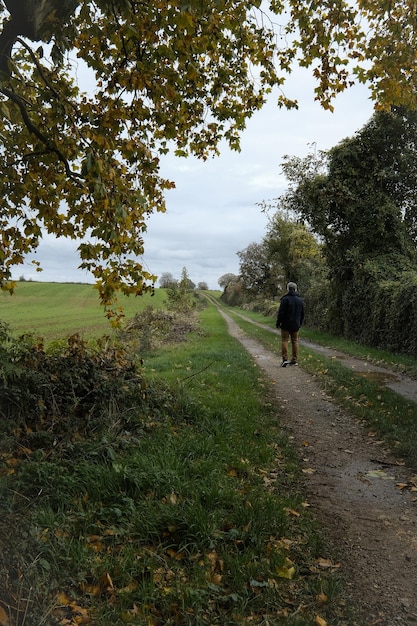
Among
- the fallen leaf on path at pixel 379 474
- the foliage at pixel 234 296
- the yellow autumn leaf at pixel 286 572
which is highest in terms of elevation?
the foliage at pixel 234 296

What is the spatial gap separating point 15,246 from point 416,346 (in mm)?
11400

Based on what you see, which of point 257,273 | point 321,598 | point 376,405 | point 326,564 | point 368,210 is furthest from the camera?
point 257,273

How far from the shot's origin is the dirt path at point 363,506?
299 centimetres

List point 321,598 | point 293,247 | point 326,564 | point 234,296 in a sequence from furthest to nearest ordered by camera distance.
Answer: point 234,296, point 293,247, point 326,564, point 321,598

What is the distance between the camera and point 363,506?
427 centimetres

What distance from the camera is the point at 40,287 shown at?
68438 mm

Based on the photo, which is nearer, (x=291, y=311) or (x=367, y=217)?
(x=291, y=311)

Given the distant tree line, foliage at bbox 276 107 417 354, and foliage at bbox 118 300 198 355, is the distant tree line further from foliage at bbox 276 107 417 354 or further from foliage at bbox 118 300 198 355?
foliage at bbox 118 300 198 355


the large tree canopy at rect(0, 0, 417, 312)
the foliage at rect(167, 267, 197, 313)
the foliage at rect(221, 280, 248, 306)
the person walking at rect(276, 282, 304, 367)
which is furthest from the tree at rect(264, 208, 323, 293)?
the foliage at rect(221, 280, 248, 306)

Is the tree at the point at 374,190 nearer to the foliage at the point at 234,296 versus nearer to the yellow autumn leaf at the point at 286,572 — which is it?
the yellow autumn leaf at the point at 286,572

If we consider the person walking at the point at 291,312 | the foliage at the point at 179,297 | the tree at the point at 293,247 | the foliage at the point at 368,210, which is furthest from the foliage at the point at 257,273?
the person walking at the point at 291,312

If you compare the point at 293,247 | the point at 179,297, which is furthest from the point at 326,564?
the point at 293,247

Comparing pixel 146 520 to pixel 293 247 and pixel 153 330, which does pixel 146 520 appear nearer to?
pixel 153 330

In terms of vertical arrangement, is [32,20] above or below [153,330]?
above
